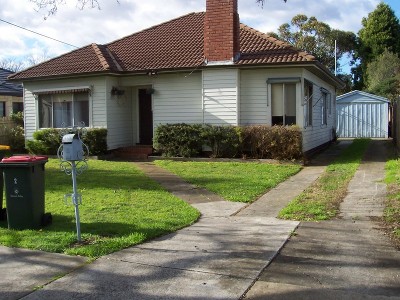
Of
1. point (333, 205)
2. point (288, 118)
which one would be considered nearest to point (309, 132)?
point (288, 118)

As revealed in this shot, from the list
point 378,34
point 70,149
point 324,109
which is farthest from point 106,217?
point 378,34

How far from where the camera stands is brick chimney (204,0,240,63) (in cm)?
1609

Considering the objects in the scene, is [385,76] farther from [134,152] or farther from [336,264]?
[336,264]

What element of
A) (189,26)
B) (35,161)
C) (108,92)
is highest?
(189,26)

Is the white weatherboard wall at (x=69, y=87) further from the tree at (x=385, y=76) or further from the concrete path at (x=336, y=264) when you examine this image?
the tree at (x=385, y=76)

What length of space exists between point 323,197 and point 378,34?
145ft

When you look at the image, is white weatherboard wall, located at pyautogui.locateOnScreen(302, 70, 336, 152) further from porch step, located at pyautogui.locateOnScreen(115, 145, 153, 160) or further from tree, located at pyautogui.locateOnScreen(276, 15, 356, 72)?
tree, located at pyautogui.locateOnScreen(276, 15, 356, 72)

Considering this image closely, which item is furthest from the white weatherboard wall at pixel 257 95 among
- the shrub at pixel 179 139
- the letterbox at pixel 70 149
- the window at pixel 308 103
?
the letterbox at pixel 70 149

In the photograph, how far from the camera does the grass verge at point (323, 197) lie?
25.0 feet

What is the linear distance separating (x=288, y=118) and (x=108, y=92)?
6599mm

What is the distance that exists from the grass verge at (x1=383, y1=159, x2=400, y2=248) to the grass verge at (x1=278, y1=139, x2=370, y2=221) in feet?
2.70

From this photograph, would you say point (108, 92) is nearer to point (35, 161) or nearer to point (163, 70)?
point (163, 70)

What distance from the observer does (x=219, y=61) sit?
16188mm

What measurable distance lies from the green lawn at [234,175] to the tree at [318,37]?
125ft
